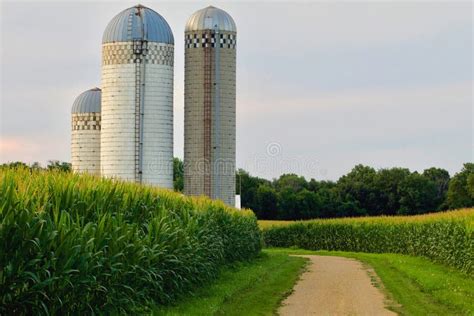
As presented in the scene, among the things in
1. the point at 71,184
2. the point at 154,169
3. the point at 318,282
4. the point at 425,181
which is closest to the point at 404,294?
the point at 318,282

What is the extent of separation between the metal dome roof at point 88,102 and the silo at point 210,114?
5.62 meters

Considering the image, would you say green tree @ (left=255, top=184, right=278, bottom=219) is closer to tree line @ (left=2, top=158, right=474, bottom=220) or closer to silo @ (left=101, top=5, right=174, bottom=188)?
tree line @ (left=2, top=158, right=474, bottom=220)

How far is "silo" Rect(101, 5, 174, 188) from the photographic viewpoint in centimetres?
4616

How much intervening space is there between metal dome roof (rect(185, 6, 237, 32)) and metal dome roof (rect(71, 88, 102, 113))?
22.7 ft

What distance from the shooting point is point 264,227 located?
62844mm

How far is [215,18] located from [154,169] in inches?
438

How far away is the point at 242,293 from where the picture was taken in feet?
65.7

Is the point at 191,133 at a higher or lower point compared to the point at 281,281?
higher

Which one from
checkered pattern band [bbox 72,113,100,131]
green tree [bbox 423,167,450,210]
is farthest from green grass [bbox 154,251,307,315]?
green tree [bbox 423,167,450,210]

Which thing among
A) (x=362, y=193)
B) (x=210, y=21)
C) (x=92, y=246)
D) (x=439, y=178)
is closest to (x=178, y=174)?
(x=362, y=193)

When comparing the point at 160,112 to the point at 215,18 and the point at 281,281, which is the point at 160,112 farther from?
the point at 281,281

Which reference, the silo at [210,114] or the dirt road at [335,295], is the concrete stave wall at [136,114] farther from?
the dirt road at [335,295]

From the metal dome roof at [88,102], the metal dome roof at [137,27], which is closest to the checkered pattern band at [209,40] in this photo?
the metal dome roof at [137,27]

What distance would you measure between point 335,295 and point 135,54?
28.8 meters
